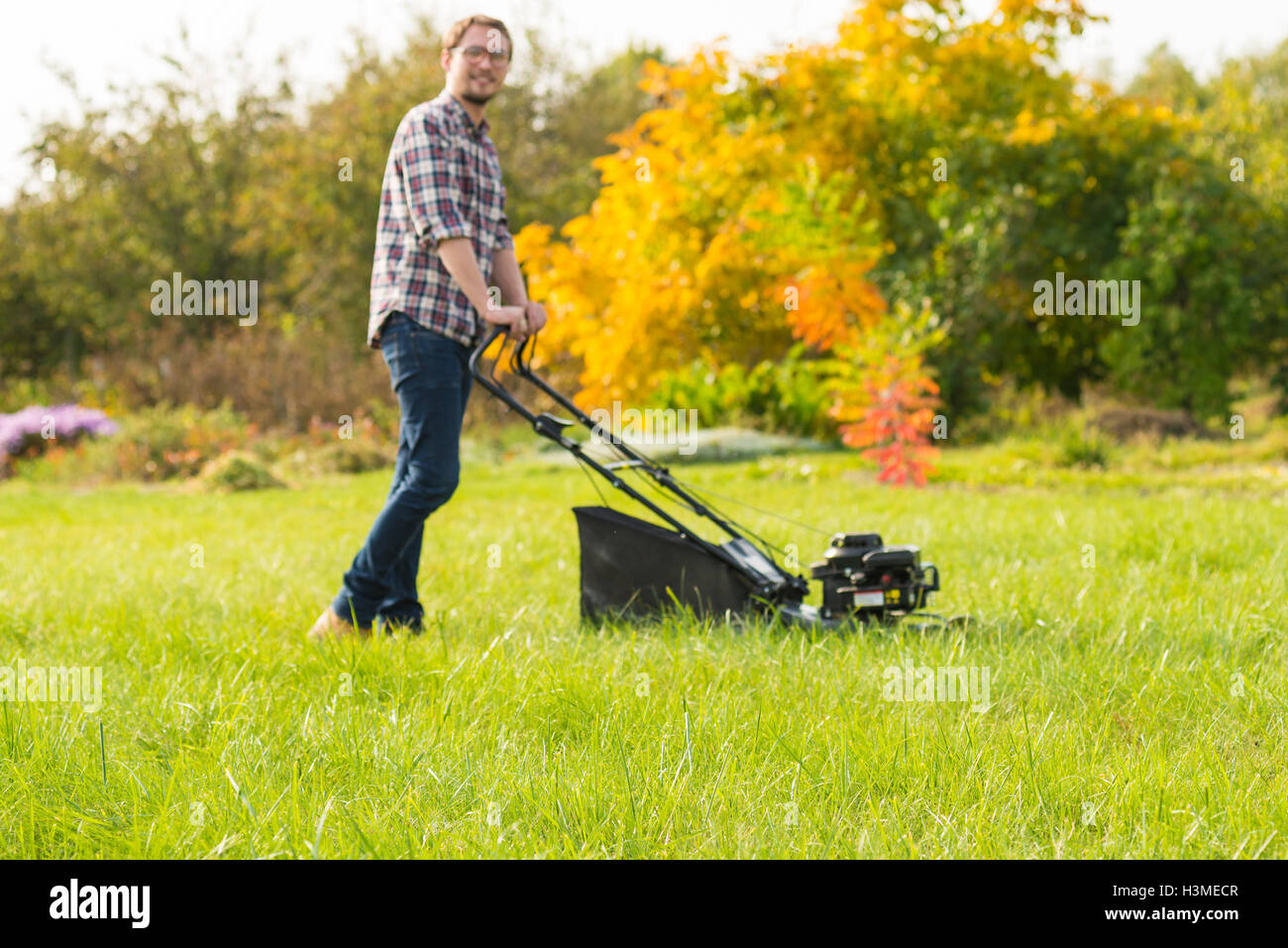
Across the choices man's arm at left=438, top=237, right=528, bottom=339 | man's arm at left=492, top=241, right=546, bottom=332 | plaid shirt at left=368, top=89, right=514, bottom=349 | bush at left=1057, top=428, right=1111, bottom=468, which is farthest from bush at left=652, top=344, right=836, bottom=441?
man's arm at left=438, top=237, right=528, bottom=339

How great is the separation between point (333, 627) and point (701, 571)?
1184 mm

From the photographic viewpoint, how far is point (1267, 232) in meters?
10.8

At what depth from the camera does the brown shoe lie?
3.46 meters

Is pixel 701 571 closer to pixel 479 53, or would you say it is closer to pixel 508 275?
pixel 508 275

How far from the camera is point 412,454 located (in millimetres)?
3479

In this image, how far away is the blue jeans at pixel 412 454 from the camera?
345 centimetres

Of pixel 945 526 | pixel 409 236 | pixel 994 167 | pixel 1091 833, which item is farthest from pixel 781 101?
pixel 1091 833

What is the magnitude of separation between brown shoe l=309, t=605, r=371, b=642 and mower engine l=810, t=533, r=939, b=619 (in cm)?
142

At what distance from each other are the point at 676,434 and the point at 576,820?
837cm

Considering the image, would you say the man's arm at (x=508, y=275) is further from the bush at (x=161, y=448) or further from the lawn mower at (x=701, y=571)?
the bush at (x=161, y=448)

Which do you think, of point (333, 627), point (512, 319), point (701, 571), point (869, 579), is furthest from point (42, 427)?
point (869, 579)

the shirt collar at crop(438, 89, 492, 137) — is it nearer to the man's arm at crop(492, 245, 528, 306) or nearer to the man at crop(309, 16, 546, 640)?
the man at crop(309, 16, 546, 640)

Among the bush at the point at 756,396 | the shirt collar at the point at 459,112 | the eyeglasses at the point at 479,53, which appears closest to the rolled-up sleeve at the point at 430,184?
the shirt collar at the point at 459,112
